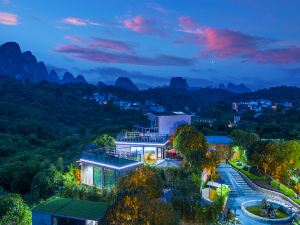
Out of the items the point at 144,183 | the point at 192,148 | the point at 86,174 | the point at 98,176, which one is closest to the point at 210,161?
the point at 192,148

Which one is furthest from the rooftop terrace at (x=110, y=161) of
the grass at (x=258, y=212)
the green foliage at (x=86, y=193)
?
the grass at (x=258, y=212)

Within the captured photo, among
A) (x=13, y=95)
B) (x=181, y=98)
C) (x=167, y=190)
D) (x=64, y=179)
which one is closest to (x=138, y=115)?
(x=13, y=95)

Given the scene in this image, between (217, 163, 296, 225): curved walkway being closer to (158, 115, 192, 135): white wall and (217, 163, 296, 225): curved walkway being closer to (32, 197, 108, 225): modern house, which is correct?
(158, 115, 192, 135): white wall

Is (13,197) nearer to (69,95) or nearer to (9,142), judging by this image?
(9,142)

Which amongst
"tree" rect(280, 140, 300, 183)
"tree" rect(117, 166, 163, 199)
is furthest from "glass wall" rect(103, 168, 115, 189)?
"tree" rect(280, 140, 300, 183)

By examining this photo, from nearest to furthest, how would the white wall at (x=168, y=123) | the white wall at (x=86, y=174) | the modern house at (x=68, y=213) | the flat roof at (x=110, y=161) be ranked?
the modern house at (x=68, y=213), the flat roof at (x=110, y=161), the white wall at (x=86, y=174), the white wall at (x=168, y=123)

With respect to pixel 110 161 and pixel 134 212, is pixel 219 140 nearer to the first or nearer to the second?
pixel 110 161

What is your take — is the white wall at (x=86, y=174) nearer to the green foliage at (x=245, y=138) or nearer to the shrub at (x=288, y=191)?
the shrub at (x=288, y=191)
